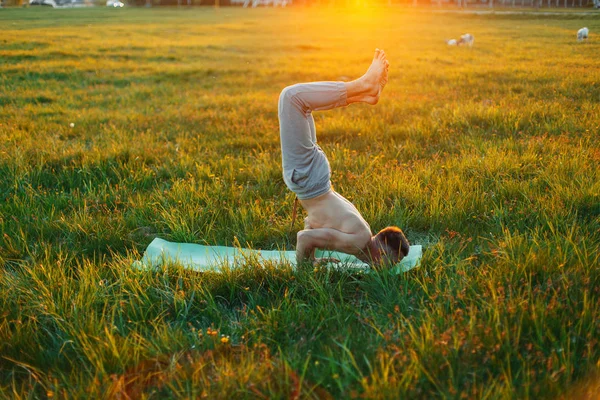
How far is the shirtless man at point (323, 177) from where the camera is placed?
277cm

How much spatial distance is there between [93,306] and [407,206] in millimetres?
2212

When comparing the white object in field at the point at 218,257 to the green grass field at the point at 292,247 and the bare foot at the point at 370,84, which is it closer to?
the green grass field at the point at 292,247

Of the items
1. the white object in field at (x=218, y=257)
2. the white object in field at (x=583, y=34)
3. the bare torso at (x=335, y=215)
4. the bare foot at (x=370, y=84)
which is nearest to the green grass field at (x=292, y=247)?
the white object in field at (x=218, y=257)

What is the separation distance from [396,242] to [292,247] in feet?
Answer: 2.89

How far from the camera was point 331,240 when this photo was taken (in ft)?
9.40

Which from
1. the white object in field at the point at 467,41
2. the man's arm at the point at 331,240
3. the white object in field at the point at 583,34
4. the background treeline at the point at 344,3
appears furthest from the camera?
the background treeline at the point at 344,3

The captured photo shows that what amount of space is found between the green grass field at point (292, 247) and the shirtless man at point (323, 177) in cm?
17

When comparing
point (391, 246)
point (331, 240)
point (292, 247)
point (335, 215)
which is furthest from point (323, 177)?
point (292, 247)

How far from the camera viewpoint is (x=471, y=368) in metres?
1.91

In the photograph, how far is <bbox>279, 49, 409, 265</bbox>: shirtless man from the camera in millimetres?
2770

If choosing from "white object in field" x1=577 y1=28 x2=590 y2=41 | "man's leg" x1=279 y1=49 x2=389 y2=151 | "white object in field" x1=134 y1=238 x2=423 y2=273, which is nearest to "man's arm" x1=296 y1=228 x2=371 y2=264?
"white object in field" x1=134 y1=238 x2=423 y2=273

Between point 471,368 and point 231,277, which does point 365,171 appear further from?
point 471,368

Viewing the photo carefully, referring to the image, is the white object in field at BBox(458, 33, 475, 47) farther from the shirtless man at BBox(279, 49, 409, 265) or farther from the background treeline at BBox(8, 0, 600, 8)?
the background treeline at BBox(8, 0, 600, 8)

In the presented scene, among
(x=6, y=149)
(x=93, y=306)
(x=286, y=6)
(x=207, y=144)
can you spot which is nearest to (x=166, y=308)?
(x=93, y=306)
